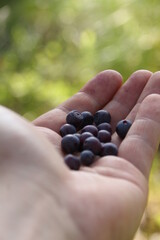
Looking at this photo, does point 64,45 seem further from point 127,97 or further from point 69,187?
point 69,187

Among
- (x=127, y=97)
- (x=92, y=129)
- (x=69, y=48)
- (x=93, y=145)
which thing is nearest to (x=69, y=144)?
(x=93, y=145)

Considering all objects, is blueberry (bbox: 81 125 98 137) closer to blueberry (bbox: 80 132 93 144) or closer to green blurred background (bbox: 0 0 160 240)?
blueberry (bbox: 80 132 93 144)

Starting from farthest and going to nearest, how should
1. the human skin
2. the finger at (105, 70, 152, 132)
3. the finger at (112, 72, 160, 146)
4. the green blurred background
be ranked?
the green blurred background, the finger at (105, 70, 152, 132), the finger at (112, 72, 160, 146), the human skin

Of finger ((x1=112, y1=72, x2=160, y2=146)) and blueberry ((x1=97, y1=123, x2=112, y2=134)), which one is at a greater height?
finger ((x1=112, y1=72, x2=160, y2=146))

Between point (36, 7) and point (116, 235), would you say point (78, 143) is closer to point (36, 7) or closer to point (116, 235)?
point (116, 235)

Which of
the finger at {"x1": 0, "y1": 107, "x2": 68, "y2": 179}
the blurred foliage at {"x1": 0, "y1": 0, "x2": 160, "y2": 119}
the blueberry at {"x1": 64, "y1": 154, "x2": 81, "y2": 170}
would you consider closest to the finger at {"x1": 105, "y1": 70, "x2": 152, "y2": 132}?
the blueberry at {"x1": 64, "y1": 154, "x2": 81, "y2": 170}

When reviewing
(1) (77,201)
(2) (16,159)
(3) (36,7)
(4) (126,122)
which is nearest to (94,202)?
(1) (77,201)

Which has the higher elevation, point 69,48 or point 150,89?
point 150,89
